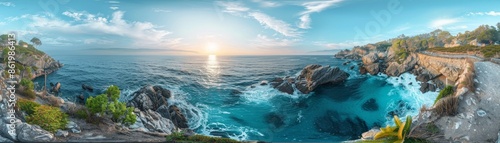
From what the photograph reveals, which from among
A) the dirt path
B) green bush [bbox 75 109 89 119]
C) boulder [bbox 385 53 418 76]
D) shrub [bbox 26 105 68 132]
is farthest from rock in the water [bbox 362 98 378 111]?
shrub [bbox 26 105 68 132]

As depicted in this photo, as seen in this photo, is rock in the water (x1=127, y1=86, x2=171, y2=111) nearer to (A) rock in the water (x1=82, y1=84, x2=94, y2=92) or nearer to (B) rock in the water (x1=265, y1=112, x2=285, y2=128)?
(B) rock in the water (x1=265, y1=112, x2=285, y2=128)

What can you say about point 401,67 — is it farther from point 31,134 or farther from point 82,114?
point 31,134

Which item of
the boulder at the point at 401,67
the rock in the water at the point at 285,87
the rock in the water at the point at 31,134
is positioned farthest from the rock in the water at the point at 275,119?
the boulder at the point at 401,67

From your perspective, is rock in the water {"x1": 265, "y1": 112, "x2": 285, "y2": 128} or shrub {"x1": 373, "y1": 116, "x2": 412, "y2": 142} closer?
shrub {"x1": 373, "y1": 116, "x2": 412, "y2": 142}

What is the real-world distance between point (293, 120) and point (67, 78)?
119 feet

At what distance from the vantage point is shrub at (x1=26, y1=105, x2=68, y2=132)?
11659 mm

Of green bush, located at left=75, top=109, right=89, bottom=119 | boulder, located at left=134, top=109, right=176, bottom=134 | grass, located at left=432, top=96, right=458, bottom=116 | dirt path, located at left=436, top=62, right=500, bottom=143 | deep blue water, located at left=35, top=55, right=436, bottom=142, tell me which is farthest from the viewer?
deep blue water, located at left=35, top=55, right=436, bottom=142

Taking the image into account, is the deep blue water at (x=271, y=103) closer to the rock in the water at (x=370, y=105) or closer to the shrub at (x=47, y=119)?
the rock in the water at (x=370, y=105)

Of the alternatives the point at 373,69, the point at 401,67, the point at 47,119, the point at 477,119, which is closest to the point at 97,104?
the point at 47,119

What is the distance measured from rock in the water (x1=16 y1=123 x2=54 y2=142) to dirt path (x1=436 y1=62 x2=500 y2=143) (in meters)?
17.1

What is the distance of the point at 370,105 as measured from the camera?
3188 cm

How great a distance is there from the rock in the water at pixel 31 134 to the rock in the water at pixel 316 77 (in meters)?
30.7

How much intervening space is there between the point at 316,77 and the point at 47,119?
34.1 m

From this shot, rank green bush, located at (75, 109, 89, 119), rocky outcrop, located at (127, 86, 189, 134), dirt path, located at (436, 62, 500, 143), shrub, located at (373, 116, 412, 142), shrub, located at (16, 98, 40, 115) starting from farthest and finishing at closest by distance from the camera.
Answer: rocky outcrop, located at (127, 86, 189, 134) → green bush, located at (75, 109, 89, 119) → shrub, located at (16, 98, 40, 115) → dirt path, located at (436, 62, 500, 143) → shrub, located at (373, 116, 412, 142)
